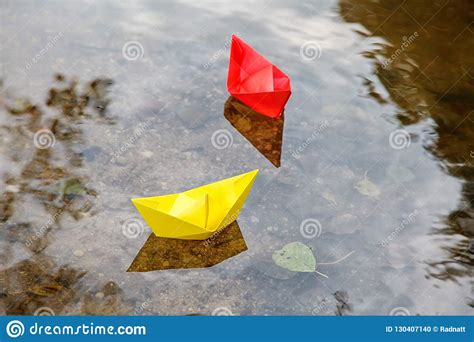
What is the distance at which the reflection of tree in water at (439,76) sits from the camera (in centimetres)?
451

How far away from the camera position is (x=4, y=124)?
197 inches

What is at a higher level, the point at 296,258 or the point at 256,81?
the point at 256,81

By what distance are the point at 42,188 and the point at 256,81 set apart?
2219mm

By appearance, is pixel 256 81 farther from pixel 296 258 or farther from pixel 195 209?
pixel 296 258

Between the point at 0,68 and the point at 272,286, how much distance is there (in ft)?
12.0

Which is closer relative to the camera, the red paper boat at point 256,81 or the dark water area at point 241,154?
the dark water area at point 241,154

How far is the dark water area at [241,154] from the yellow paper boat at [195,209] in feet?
0.71

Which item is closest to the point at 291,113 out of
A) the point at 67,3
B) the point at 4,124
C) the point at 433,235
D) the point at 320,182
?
the point at 320,182

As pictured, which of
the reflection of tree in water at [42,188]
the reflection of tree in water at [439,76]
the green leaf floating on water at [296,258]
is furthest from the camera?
the reflection of tree in water at [439,76]

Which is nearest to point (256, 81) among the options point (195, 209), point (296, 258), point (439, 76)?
point (195, 209)

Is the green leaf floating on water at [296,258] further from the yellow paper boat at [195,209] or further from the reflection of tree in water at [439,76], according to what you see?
the reflection of tree in water at [439,76]

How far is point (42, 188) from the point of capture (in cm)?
443

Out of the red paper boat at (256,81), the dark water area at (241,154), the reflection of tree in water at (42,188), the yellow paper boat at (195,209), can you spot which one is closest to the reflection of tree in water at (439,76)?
the dark water area at (241,154)

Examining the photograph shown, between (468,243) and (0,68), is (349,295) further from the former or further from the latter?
(0,68)
